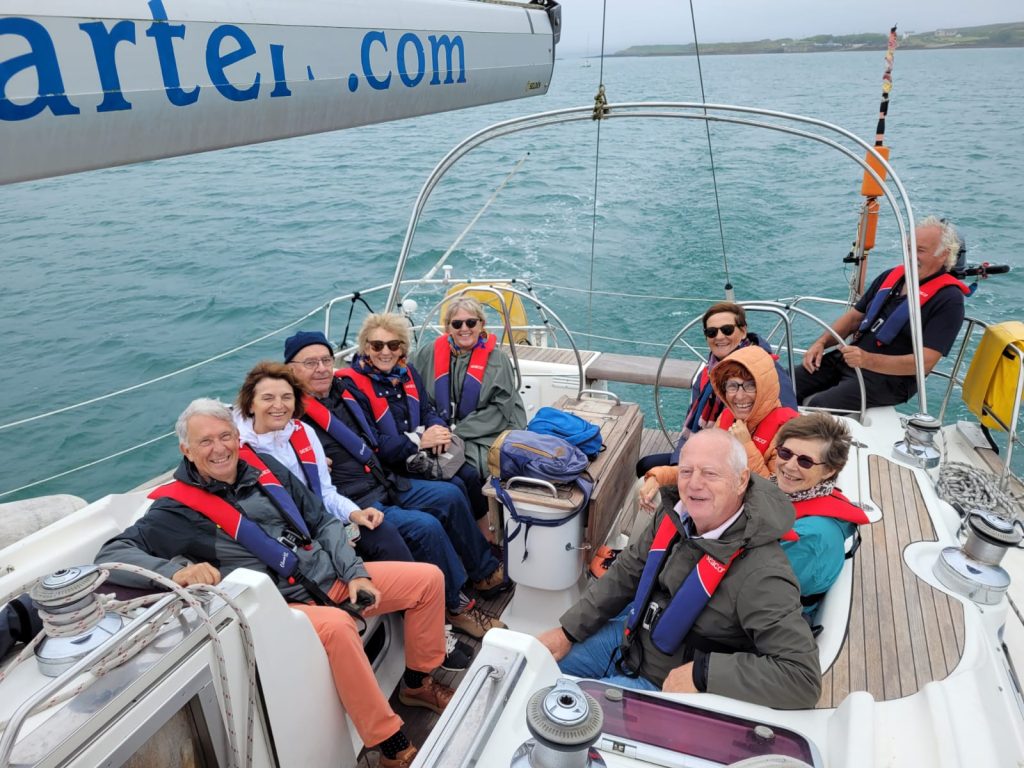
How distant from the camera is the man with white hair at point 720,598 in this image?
4.80 feet

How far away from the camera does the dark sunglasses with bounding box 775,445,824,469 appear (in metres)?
1.73

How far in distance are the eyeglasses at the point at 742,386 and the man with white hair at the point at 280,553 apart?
1.17 meters

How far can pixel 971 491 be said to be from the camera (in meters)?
2.85

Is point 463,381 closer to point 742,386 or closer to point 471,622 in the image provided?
point 471,622

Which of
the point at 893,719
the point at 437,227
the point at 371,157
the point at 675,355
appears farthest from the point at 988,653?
the point at 371,157

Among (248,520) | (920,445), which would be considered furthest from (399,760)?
(920,445)

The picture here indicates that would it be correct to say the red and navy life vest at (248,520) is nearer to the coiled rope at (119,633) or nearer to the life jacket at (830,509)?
the coiled rope at (119,633)

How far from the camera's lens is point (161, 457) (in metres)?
7.00

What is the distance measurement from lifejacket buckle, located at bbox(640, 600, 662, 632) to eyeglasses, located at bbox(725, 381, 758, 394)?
94 cm

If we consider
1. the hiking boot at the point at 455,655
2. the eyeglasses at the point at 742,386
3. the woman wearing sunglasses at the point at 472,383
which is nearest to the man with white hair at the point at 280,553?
the hiking boot at the point at 455,655

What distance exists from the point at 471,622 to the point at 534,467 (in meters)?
0.63

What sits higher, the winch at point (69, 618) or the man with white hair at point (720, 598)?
the winch at point (69, 618)

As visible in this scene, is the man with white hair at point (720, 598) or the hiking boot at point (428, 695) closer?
the man with white hair at point (720, 598)

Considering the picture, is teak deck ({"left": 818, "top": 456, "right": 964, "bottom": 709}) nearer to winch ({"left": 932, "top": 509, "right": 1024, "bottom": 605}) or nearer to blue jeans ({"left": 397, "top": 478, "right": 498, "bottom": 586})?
winch ({"left": 932, "top": 509, "right": 1024, "bottom": 605})
